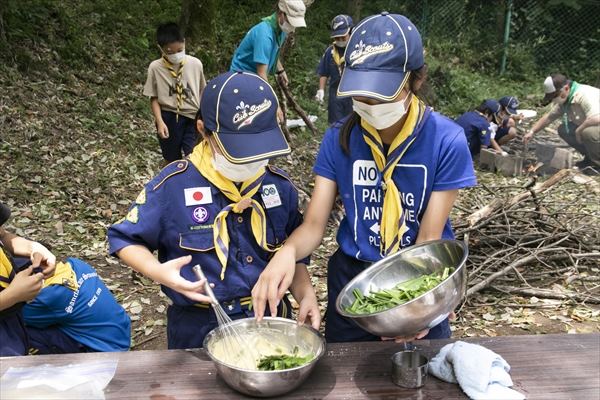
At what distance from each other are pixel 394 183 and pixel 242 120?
1.91ft

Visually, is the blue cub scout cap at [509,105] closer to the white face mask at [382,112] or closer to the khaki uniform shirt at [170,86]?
the khaki uniform shirt at [170,86]

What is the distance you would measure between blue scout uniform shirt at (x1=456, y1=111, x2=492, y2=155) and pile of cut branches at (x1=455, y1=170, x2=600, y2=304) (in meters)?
3.75

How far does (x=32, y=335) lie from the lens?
2.96 meters

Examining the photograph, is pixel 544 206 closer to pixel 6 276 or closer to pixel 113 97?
pixel 6 276

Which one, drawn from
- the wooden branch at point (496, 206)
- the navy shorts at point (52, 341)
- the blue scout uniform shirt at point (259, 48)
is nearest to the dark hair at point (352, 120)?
the navy shorts at point (52, 341)

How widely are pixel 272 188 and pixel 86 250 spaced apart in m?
3.77

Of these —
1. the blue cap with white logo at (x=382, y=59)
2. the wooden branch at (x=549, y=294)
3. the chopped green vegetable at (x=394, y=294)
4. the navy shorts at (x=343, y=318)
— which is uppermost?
the blue cap with white logo at (x=382, y=59)

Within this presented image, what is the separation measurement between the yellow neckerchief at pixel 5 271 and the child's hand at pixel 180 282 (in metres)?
0.92

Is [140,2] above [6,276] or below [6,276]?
above

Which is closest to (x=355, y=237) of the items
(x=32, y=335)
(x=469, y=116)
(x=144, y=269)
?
(x=144, y=269)

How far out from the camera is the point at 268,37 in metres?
6.32

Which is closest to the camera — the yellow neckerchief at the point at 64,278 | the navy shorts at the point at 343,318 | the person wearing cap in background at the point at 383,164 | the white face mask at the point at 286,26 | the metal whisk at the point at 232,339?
the metal whisk at the point at 232,339

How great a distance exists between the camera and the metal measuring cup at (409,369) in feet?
6.15

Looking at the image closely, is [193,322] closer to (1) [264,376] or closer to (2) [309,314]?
(2) [309,314]
